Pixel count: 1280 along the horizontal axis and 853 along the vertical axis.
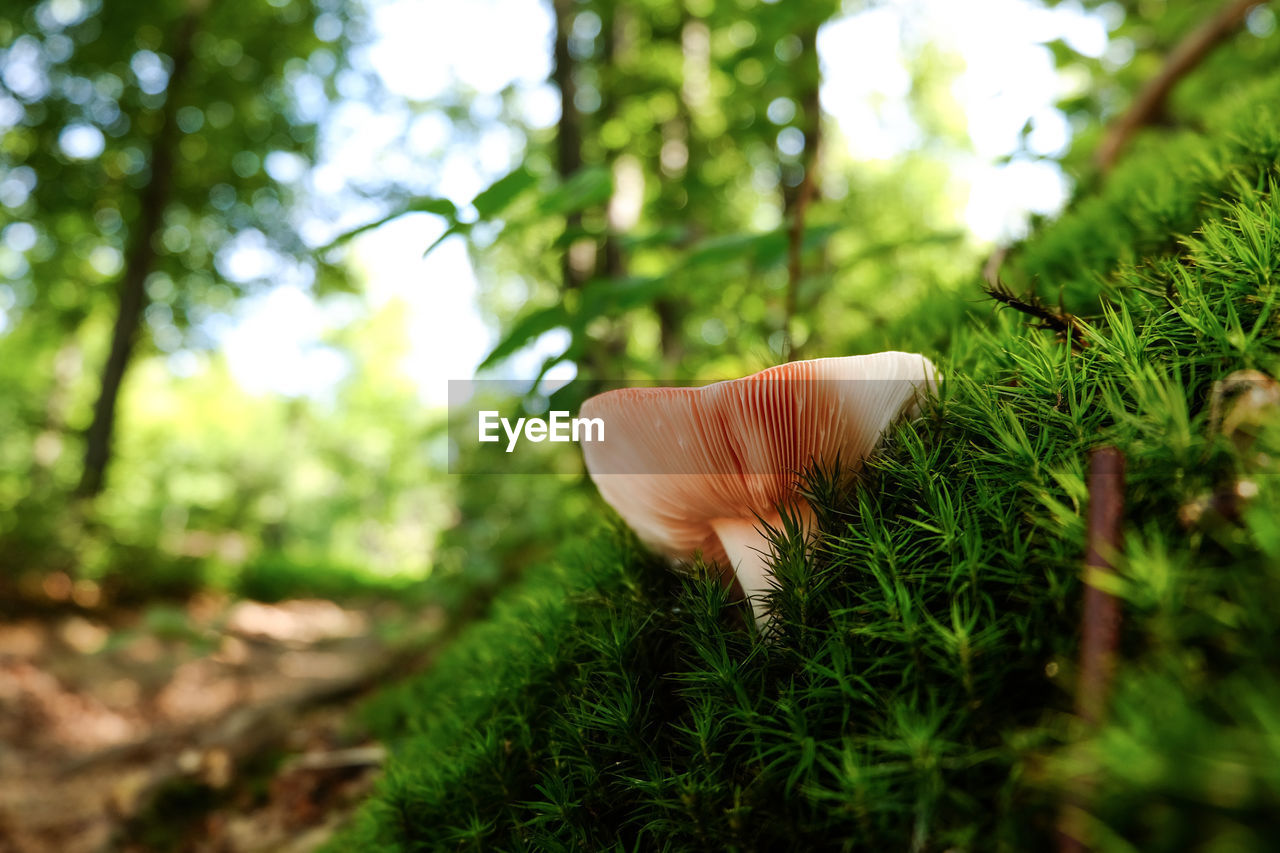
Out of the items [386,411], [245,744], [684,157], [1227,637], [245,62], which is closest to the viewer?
[1227,637]

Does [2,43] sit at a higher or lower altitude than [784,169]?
higher

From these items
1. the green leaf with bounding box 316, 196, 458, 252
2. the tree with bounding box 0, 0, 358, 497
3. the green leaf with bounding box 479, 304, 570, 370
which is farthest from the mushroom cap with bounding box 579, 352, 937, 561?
the tree with bounding box 0, 0, 358, 497

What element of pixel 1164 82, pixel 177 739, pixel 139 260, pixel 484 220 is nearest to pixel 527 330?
pixel 484 220

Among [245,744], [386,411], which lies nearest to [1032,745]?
[245,744]

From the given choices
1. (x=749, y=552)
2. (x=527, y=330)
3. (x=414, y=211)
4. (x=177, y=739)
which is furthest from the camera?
(x=177, y=739)

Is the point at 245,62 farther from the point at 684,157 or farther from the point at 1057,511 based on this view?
the point at 1057,511

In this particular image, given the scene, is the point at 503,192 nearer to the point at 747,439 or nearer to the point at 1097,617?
the point at 747,439

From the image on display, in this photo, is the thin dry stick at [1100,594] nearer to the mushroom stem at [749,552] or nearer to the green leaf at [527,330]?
the mushroom stem at [749,552]
